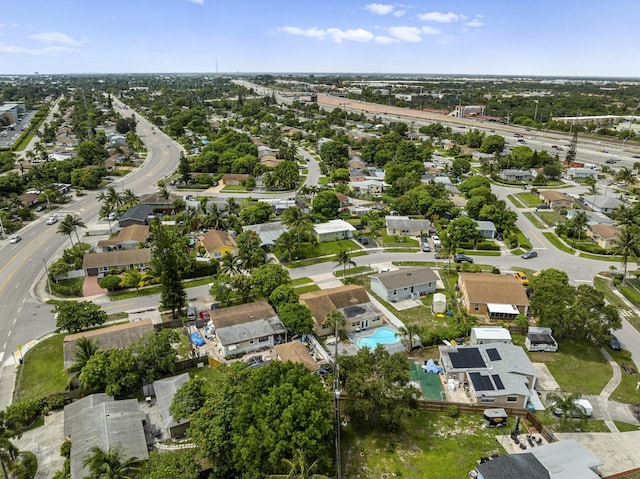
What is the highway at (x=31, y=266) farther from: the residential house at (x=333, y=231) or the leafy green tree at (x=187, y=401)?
the residential house at (x=333, y=231)

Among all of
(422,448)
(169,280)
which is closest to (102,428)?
(169,280)

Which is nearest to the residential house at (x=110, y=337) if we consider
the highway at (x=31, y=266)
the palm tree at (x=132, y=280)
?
the highway at (x=31, y=266)

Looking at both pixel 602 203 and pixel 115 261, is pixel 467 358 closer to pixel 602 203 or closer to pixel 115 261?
pixel 115 261

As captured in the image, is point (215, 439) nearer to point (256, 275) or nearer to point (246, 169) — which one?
point (256, 275)

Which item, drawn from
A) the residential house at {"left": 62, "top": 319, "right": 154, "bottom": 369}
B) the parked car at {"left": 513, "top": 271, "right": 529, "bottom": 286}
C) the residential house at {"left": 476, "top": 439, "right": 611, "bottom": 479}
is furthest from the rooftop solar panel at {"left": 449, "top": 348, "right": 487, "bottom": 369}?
the residential house at {"left": 62, "top": 319, "right": 154, "bottom": 369}

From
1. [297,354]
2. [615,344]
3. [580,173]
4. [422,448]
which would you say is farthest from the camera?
[580,173]

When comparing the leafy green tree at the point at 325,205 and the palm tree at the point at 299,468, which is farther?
the leafy green tree at the point at 325,205
